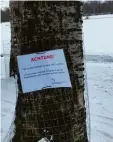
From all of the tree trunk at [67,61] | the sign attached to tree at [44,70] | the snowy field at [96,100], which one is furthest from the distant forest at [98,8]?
the sign attached to tree at [44,70]

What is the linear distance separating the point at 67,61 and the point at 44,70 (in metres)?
0.17

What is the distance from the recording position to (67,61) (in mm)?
2740

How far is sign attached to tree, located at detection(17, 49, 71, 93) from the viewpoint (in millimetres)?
2672

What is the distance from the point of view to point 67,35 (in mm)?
2717

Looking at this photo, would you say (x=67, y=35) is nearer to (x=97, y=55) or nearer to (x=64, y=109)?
(x=64, y=109)

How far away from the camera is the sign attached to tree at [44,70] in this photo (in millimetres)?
2672

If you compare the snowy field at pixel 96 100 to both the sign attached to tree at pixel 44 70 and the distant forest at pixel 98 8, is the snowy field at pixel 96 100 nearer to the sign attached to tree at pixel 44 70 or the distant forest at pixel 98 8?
the sign attached to tree at pixel 44 70

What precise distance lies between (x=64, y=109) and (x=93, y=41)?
16.0 meters

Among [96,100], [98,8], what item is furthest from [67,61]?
[98,8]

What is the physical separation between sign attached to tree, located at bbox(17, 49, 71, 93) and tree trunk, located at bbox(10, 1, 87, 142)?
0.11 ft

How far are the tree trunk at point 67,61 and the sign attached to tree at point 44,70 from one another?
1.4 inches

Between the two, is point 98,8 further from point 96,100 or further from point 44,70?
point 44,70

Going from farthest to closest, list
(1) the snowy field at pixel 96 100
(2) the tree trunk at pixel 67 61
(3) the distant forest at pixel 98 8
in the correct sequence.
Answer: (3) the distant forest at pixel 98 8, (1) the snowy field at pixel 96 100, (2) the tree trunk at pixel 67 61

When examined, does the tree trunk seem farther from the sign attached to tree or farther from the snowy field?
the snowy field
